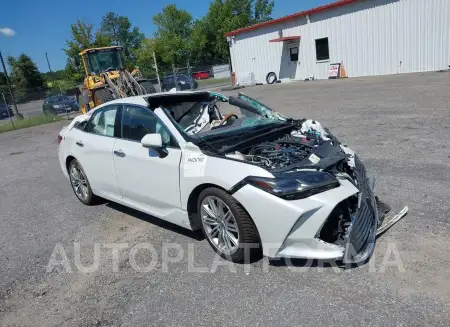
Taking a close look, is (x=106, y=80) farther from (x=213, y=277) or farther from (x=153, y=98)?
(x=213, y=277)

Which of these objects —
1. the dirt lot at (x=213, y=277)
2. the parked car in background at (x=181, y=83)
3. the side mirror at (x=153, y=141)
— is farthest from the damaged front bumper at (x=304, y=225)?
the parked car in background at (x=181, y=83)

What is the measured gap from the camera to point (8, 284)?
12.5ft

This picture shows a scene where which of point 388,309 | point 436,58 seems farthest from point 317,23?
point 388,309

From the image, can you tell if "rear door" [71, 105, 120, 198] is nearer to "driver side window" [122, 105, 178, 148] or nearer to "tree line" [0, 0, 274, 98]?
"driver side window" [122, 105, 178, 148]

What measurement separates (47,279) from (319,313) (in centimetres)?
261

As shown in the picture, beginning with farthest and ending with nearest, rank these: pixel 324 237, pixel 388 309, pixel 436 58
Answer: pixel 436 58 < pixel 324 237 < pixel 388 309

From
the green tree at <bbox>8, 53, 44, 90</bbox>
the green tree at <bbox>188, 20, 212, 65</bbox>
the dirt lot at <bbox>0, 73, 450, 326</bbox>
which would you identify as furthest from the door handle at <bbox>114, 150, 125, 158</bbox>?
the green tree at <bbox>188, 20, 212, 65</bbox>

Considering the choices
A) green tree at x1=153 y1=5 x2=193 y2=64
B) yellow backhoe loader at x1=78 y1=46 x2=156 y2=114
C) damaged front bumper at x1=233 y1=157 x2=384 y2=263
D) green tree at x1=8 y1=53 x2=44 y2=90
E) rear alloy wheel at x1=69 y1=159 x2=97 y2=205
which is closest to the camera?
damaged front bumper at x1=233 y1=157 x2=384 y2=263

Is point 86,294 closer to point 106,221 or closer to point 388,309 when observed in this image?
point 106,221

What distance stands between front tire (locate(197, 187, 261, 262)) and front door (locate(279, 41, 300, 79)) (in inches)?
907

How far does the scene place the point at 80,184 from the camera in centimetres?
569

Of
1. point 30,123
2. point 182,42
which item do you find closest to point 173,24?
point 182,42

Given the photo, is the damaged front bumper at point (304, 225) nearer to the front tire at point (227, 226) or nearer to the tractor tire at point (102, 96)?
the front tire at point (227, 226)

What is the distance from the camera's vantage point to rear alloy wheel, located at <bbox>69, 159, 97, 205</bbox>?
5512mm
